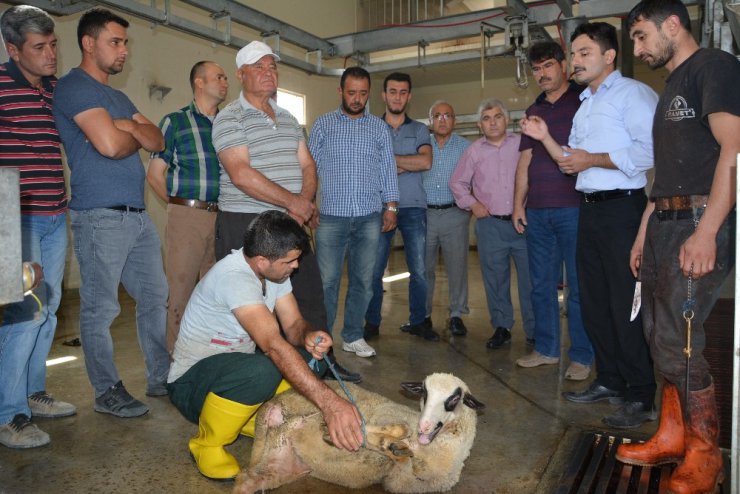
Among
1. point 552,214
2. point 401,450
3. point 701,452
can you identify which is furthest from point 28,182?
point 701,452

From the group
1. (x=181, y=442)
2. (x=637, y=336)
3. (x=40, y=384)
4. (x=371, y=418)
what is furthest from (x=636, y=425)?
(x=40, y=384)

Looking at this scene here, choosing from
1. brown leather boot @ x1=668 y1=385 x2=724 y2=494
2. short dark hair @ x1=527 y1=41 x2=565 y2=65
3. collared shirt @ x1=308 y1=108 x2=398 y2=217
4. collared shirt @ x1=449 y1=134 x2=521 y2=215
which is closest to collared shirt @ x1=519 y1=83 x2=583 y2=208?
short dark hair @ x1=527 y1=41 x2=565 y2=65

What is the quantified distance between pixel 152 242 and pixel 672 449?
271cm

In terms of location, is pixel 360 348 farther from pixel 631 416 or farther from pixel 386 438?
pixel 386 438

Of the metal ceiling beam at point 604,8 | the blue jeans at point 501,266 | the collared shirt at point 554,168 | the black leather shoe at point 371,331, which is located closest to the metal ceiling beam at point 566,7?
the metal ceiling beam at point 604,8

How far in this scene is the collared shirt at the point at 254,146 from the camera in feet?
10.9

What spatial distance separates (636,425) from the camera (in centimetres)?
294

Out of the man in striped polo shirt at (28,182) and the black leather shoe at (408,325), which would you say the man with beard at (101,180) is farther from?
the black leather shoe at (408,325)

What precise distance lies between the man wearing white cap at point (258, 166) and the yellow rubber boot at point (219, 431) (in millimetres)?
1145

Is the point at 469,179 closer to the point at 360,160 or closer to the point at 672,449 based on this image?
the point at 360,160

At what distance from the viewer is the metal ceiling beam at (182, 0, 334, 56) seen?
5.00 m

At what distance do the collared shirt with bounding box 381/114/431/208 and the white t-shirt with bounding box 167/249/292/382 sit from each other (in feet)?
7.62

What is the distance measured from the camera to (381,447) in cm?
218

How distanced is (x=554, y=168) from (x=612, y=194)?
0.65 metres
